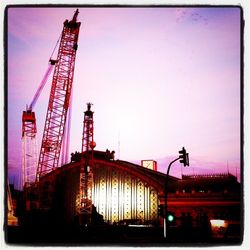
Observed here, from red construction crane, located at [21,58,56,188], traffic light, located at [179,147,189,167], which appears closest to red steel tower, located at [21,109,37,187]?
red construction crane, located at [21,58,56,188]

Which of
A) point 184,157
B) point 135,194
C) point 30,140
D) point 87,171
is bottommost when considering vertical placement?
point 135,194

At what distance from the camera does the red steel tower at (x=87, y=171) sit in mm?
12547

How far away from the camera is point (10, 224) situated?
38.5ft

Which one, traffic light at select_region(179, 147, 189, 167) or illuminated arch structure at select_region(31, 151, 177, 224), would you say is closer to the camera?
traffic light at select_region(179, 147, 189, 167)

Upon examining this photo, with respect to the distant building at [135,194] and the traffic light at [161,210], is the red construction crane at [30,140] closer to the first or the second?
the distant building at [135,194]

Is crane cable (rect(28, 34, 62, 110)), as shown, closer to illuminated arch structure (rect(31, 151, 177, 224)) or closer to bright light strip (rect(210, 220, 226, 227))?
illuminated arch structure (rect(31, 151, 177, 224))

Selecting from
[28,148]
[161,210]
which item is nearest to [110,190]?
[161,210]

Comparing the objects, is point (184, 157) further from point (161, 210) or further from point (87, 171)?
point (87, 171)

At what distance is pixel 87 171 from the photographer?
13.9 meters

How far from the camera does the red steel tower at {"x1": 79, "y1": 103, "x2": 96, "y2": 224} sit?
12.5 m

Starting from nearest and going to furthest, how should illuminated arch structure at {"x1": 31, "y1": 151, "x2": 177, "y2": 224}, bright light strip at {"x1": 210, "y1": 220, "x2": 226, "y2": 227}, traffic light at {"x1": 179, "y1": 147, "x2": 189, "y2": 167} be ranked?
bright light strip at {"x1": 210, "y1": 220, "x2": 226, "y2": 227}, traffic light at {"x1": 179, "y1": 147, "x2": 189, "y2": 167}, illuminated arch structure at {"x1": 31, "y1": 151, "x2": 177, "y2": 224}

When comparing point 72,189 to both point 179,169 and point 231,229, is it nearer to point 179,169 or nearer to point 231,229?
point 179,169
